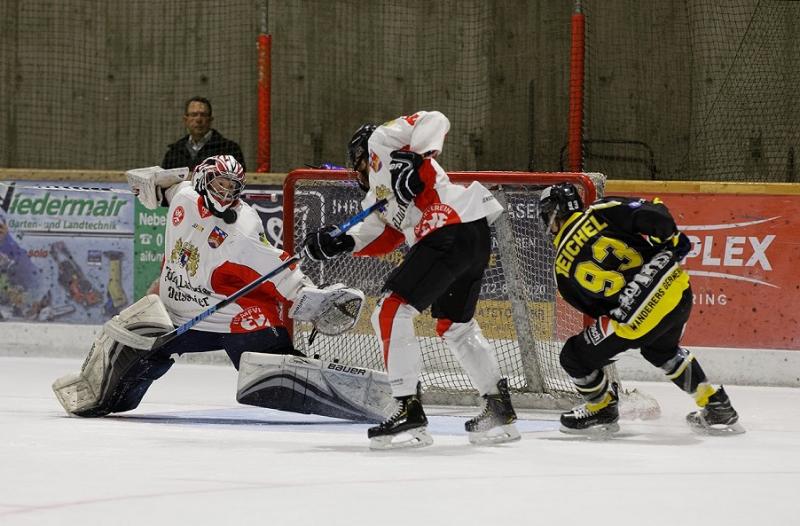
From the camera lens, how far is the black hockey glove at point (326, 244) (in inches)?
168

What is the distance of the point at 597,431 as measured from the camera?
14.3 feet

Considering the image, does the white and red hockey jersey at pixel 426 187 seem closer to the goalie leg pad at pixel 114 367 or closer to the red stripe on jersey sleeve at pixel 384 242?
the red stripe on jersey sleeve at pixel 384 242

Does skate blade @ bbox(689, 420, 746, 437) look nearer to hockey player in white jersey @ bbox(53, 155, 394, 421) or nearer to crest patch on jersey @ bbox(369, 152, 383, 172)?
hockey player in white jersey @ bbox(53, 155, 394, 421)

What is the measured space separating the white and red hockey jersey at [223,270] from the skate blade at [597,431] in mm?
1068

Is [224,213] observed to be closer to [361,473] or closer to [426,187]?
[426,187]

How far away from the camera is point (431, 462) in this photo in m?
3.60

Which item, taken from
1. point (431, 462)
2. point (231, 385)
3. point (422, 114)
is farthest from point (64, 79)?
point (431, 462)

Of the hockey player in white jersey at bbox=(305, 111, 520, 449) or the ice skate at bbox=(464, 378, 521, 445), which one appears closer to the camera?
the hockey player in white jersey at bbox=(305, 111, 520, 449)

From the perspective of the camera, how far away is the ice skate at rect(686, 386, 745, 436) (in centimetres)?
432

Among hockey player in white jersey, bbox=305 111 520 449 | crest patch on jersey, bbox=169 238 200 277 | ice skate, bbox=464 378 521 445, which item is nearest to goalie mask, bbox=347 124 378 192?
hockey player in white jersey, bbox=305 111 520 449

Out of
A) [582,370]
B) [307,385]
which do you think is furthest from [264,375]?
[582,370]

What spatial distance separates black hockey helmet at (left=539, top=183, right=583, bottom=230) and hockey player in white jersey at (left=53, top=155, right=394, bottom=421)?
75 centimetres

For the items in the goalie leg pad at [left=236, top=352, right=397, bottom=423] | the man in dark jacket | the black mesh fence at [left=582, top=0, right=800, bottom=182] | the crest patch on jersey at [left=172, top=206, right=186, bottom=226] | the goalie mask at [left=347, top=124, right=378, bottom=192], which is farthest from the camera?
the black mesh fence at [left=582, top=0, right=800, bottom=182]

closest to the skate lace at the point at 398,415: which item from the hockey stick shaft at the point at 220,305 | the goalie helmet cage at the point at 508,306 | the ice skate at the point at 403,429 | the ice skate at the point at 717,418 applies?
the ice skate at the point at 403,429
